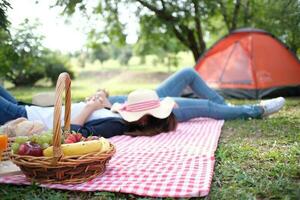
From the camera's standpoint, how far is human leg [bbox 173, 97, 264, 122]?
415cm

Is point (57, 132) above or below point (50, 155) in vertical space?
above

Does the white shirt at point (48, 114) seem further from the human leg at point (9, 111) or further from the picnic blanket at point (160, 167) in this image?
the picnic blanket at point (160, 167)

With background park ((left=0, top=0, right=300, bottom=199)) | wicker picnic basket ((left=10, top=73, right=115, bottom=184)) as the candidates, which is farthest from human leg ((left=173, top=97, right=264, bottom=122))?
wicker picnic basket ((left=10, top=73, right=115, bottom=184))

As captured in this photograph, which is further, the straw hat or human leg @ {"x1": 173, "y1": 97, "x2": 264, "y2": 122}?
human leg @ {"x1": 173, "y1": 97, "x2": 264, "y2": 122}

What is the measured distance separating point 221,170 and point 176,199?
21.8 inches

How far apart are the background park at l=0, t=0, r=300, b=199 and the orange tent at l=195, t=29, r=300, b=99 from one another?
29 centimetres

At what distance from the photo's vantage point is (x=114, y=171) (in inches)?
92.4

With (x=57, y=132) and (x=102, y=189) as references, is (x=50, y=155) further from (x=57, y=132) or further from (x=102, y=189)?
(x=102, y=189)

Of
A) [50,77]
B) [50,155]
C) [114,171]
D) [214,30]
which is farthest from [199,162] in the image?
[50,77]

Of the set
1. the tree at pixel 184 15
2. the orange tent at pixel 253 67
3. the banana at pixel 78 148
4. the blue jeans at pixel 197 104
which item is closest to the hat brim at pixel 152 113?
the blue jeans at pixel 197 104

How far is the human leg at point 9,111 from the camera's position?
327 centimetres

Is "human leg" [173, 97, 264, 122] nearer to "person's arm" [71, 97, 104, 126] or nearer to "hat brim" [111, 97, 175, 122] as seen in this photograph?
"hat brim" [111, 97, 175, 122]

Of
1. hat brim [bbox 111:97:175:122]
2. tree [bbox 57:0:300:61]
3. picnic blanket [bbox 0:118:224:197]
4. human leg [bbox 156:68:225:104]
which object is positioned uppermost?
tree [bbox 57:0:300:61]

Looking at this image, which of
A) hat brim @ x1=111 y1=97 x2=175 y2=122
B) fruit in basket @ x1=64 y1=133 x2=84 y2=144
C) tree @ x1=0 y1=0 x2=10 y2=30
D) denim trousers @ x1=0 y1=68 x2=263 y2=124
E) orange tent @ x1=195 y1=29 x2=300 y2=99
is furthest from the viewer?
orange tent @ x1=195 y1=29 x2=300 y2=99
